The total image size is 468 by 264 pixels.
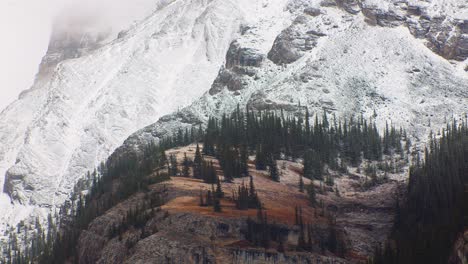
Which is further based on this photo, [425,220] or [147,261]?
[425,220]

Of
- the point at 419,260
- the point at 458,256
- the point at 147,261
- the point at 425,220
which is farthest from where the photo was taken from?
the point at 425,220

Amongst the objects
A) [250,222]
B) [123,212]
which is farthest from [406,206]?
[123,212]

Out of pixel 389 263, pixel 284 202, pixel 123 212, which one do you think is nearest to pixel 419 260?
pixel 389 263

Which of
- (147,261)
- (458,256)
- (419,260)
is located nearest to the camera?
(458,256)

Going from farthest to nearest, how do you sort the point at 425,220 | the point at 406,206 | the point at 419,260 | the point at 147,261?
the point at 406,206 → the point at 425,220 → the point at 147,261 → the point at 419,260

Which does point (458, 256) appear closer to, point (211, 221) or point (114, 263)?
point (211, 221)

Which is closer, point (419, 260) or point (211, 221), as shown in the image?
point (419, 260)

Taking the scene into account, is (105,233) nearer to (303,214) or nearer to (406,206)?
(303,214)

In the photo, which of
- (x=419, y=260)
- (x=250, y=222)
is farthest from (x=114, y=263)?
(x=419, y=260)

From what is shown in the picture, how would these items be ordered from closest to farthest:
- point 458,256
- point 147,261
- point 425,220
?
point 458,256 → point 147,261 → point 425,220
